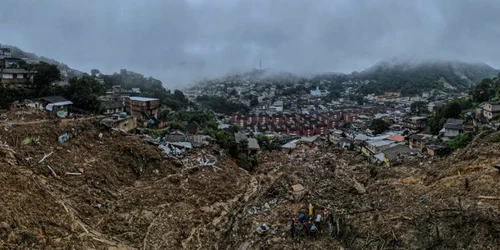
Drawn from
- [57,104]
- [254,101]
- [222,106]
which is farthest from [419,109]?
[57,104]

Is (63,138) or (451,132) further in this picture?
(451,132)

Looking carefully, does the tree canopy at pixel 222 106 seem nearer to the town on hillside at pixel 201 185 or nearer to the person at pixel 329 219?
the town on hillside at pixel 201 185

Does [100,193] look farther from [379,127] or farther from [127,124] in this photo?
[379,127]

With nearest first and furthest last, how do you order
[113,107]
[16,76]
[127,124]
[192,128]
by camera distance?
[127,124]
[16,76]
[113,107]
[192,128]

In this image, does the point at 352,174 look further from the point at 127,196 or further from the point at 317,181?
the point at 127,196

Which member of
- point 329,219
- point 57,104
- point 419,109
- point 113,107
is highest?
point 57,104
